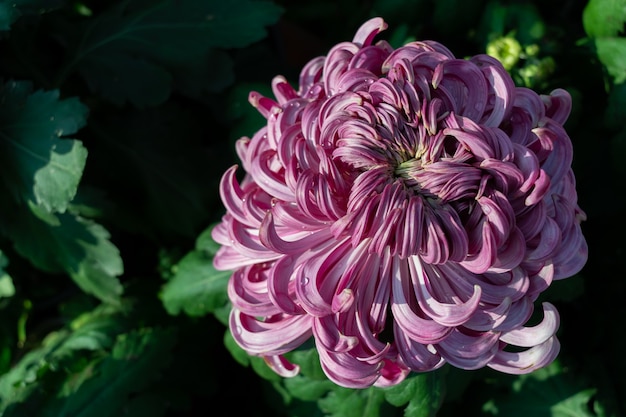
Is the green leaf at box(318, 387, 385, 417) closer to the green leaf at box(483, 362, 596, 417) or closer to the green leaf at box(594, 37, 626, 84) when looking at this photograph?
the green leaf at box(483, 362, 596, 417)

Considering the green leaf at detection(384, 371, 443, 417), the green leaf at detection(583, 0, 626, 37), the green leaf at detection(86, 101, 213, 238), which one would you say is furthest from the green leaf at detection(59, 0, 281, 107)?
the green leaf at detection(384, 371, 443, 417)

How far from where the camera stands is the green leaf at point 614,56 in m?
1.44

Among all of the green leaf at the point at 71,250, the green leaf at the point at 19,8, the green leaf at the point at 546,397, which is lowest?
the green leaf at the point at 546,397

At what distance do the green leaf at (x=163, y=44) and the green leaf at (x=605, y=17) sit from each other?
0.74 metres

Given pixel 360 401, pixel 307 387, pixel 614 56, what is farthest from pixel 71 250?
pixel 614 56

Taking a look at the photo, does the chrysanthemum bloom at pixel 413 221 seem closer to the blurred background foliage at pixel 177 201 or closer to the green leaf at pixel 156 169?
the blurred background foliage at pixel 177 201

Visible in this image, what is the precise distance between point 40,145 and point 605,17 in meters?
1.30

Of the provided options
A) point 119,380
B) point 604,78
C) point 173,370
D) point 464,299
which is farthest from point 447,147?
point 173,370

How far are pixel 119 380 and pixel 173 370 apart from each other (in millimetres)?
253

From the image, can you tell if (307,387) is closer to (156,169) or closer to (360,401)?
(360,401)

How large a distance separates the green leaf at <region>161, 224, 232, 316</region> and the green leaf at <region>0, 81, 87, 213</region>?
0.31 m

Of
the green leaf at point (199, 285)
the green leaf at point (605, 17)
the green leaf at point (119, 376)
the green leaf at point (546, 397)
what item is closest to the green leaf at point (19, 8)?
the green leaf at point (199, 285)

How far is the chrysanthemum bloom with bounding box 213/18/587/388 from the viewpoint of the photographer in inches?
38.7

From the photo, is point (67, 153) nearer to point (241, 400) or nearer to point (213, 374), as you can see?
point (213, 374)
